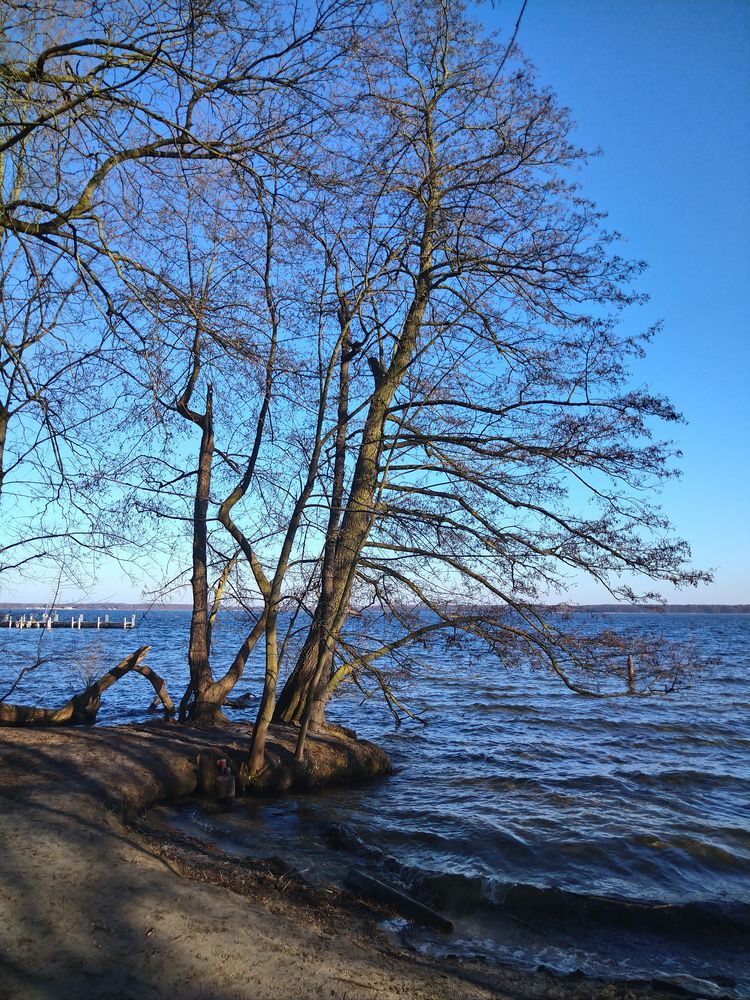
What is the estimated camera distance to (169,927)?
4.49 metres

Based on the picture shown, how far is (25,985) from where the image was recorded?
367 cm

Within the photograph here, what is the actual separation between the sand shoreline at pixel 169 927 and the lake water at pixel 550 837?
68 cm

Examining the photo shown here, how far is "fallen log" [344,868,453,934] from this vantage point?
20.0ft

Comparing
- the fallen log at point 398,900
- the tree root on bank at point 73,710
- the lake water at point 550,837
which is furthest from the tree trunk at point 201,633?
the fallen log at point 398,900

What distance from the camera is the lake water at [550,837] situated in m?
6.21

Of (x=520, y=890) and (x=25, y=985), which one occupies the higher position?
(x=25, y=985)

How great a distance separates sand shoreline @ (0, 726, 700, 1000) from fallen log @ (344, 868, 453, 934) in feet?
1.14

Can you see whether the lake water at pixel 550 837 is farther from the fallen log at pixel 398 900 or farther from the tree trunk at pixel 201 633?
the tree trunk at pixel 201 633

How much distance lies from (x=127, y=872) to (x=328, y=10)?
648cm

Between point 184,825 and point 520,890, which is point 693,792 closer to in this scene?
point 520,890

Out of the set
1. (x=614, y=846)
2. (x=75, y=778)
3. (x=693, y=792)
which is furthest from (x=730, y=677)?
(x=75, y=778)

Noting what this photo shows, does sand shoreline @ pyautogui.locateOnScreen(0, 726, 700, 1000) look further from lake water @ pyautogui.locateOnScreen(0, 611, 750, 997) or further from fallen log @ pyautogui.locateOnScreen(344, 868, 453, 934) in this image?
lake water @ pyautogui.locateOnScreen(0, 611, 750, 997)

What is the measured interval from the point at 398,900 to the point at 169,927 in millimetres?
2536

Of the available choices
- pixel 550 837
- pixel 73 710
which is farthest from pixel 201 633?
pixel 550 837
